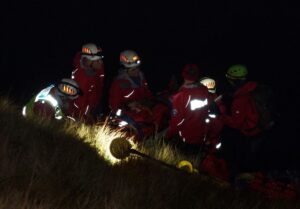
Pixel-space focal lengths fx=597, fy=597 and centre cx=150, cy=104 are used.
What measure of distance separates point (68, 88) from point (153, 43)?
37661 mm

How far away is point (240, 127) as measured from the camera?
9.18 m

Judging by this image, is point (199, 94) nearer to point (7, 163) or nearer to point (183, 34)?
point (7, 163)

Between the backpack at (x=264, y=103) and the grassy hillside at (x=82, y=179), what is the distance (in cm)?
225

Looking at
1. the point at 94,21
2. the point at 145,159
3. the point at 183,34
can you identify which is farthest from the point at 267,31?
the point at 145,159

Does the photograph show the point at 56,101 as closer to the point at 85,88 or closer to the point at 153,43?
the point at 85,88

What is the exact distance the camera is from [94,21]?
57.6 meters

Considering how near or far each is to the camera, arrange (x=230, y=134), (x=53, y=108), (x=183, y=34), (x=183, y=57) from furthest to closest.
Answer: (x=183, y=34) < (x=183, y=57) < (x=230, y=134) < (x=53, y=108)

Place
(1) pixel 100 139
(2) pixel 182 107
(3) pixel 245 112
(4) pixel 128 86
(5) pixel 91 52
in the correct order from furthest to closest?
(4) pixel 128 86 → (5) pixel 91 52 → (2) pixel 182 107 → (3) pixel 245 112 → (1) pixel 100 139

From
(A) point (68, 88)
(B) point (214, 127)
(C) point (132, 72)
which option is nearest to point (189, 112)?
(B) point (214, 127)

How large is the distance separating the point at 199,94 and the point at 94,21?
49496mm

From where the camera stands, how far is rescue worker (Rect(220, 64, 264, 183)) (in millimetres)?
8922

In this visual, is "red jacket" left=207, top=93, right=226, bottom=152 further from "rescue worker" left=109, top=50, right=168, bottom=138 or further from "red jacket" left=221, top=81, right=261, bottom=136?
"rescue worker" left=109, top=50, right=168, bottom=138

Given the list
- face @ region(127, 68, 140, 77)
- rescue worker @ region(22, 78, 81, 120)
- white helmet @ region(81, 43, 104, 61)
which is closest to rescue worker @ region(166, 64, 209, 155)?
face @ region(127, 68, 140, 77)

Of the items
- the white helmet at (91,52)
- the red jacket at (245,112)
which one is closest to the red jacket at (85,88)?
the white helmet at (91,52)
